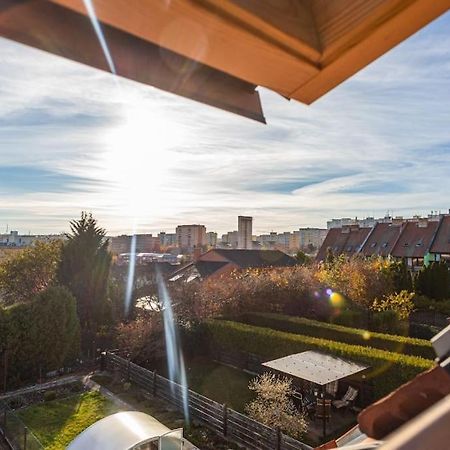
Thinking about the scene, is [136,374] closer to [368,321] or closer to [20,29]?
[368,321]

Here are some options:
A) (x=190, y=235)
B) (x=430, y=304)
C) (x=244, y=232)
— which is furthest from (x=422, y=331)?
(x=190, y=235)

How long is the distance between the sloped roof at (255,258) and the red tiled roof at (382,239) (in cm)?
802

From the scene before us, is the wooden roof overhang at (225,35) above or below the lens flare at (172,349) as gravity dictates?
above

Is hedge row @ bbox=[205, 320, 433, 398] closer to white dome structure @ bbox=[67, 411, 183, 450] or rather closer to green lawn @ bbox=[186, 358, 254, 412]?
green lawn @ bbox=[186, 358, 254, 412]

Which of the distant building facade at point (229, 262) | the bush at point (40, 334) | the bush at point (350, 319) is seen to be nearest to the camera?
the bush at point (40, 334)

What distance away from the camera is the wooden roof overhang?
944 mm

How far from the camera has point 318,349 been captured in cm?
1336

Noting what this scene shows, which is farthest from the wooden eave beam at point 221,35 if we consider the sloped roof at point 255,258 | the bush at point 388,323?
the sloped roof at point 255,258

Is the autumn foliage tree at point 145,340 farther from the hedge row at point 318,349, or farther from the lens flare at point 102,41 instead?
the lens flare at point 102,41

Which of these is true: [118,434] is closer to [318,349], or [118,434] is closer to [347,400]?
[347,400]

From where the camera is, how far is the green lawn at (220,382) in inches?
500

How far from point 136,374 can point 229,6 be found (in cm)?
1508

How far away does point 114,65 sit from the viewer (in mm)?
1081

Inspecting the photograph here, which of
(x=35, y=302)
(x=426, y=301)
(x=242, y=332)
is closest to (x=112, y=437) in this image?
(x=242, y=332)
